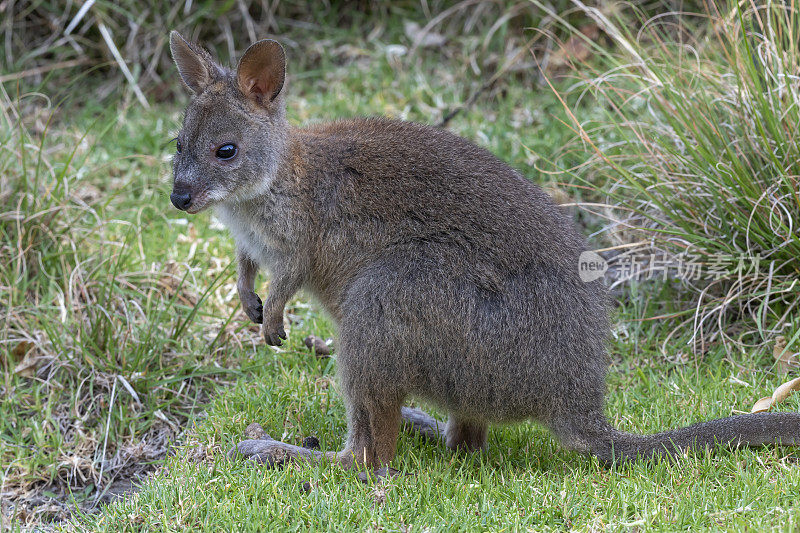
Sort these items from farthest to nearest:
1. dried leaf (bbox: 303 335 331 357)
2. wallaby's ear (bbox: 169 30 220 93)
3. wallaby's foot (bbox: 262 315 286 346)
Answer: dried leaf (bbox: 303 335 331 357), wallaby's foot (bbox: 262 315 286 346), wallaby's ear (bbox: 169 30 220 93)

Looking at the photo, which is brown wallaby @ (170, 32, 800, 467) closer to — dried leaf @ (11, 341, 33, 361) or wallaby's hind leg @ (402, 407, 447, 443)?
wallaby's hind leg @ (402, 407, 447, 443)

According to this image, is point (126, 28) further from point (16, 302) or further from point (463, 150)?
point (463, 150)

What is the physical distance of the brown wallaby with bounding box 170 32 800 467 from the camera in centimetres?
365

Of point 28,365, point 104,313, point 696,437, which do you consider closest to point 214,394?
point 104,313

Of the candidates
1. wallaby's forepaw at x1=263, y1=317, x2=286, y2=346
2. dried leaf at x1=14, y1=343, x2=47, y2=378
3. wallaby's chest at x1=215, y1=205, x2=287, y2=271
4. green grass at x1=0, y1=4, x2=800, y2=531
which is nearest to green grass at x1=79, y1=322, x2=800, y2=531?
green grass at x1=0, y1=4, x2=800, y2=531

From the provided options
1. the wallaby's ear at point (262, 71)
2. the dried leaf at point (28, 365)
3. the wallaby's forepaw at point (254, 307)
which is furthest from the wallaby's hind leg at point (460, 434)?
the dried leaf at point (28, 365)

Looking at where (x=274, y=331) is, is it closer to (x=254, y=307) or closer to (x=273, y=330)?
(x=273, y=330)

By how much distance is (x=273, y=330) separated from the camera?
4168 millimetres

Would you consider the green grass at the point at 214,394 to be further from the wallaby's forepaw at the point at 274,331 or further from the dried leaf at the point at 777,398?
the wallaby's forepaw at the point at 274,331

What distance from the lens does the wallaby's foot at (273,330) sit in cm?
416

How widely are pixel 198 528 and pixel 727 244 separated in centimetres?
308

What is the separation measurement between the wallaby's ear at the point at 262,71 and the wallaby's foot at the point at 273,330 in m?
0.98

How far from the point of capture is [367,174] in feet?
13.4

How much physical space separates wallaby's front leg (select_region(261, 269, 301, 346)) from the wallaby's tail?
4.65 feet
